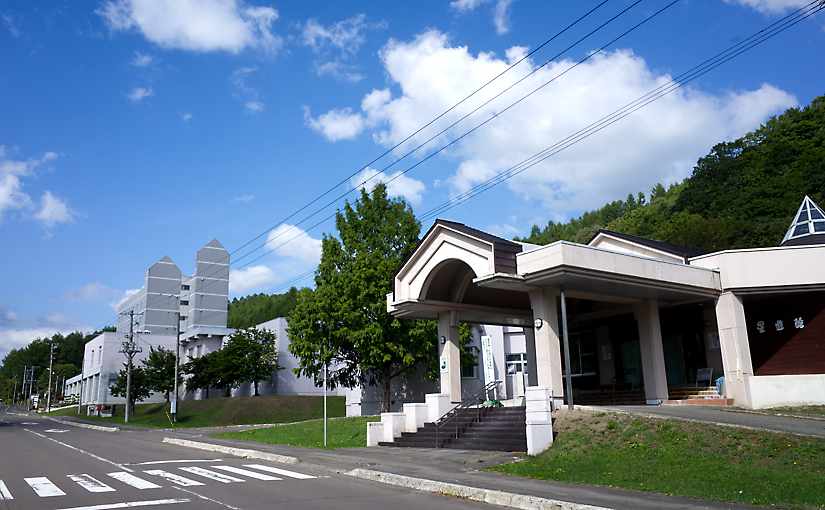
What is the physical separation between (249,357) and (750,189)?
1995 inches

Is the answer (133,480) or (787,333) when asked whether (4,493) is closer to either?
(133,480)

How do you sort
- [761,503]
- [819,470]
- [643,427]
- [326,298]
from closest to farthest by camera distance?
[761,503] < [819,470] < [643,427] < [326,298]

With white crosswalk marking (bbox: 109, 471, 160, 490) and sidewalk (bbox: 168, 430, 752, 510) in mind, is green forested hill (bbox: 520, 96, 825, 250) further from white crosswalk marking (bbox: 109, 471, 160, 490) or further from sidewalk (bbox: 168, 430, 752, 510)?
white crosswalk marking (bbox: 109, 471, 160, 490)

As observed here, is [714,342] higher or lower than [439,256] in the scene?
lower

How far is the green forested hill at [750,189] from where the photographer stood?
5525cm

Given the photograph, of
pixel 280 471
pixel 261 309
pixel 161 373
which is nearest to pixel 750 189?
pixel 161 373

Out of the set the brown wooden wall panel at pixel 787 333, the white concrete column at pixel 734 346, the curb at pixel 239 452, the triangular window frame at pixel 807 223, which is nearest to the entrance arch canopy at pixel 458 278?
the white concrete column at pixel 734 346

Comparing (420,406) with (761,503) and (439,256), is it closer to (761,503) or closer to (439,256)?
(439,256)

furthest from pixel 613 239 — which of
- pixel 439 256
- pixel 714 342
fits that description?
pixel 439 256

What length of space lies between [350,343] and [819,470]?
Result: 25.2 m

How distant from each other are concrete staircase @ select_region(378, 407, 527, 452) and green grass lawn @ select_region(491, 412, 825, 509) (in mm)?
1618

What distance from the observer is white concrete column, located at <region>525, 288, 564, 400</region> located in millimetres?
17906

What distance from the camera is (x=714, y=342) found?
75.1 ft

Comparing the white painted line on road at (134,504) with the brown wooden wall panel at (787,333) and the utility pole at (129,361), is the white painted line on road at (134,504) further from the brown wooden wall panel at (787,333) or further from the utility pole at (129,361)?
the utility pole at (129,361)
